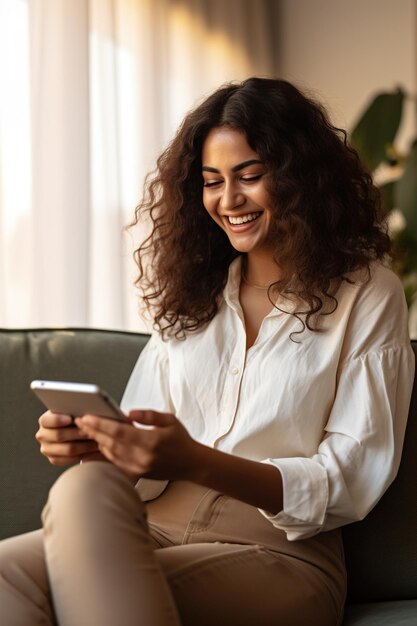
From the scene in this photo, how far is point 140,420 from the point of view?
1.21 m

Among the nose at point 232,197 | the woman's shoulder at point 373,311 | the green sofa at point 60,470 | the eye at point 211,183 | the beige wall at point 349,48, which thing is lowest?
the green sofa at point 60,470

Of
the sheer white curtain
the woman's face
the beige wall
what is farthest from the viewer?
the beige wall

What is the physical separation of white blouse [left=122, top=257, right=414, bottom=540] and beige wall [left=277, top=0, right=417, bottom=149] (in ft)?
8.24

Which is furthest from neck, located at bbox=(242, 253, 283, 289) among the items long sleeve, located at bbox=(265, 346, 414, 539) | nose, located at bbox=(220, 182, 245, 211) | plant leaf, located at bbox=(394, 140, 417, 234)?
plant leaf, located at bbox=(394, 140, 417, 234)

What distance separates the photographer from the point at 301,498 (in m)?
1.37

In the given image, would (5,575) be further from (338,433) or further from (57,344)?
(57,344)

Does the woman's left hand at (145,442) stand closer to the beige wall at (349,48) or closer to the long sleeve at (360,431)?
the long sleeve at (360,431)

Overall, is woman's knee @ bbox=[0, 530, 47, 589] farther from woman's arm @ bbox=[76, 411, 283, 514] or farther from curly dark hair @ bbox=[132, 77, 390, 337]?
curly dark hair @ bbox=[132, 77, 390, 337]

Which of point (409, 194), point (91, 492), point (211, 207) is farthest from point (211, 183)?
point (409, 194)

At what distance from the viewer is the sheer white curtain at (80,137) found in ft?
9.07

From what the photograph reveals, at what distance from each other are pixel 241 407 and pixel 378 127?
2043mm

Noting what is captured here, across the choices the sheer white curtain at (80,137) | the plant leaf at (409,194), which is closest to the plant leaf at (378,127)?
the plant leaf at (409,194)

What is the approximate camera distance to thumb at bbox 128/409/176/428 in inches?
47.3

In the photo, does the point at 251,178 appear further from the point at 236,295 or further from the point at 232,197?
the point at 236,295
